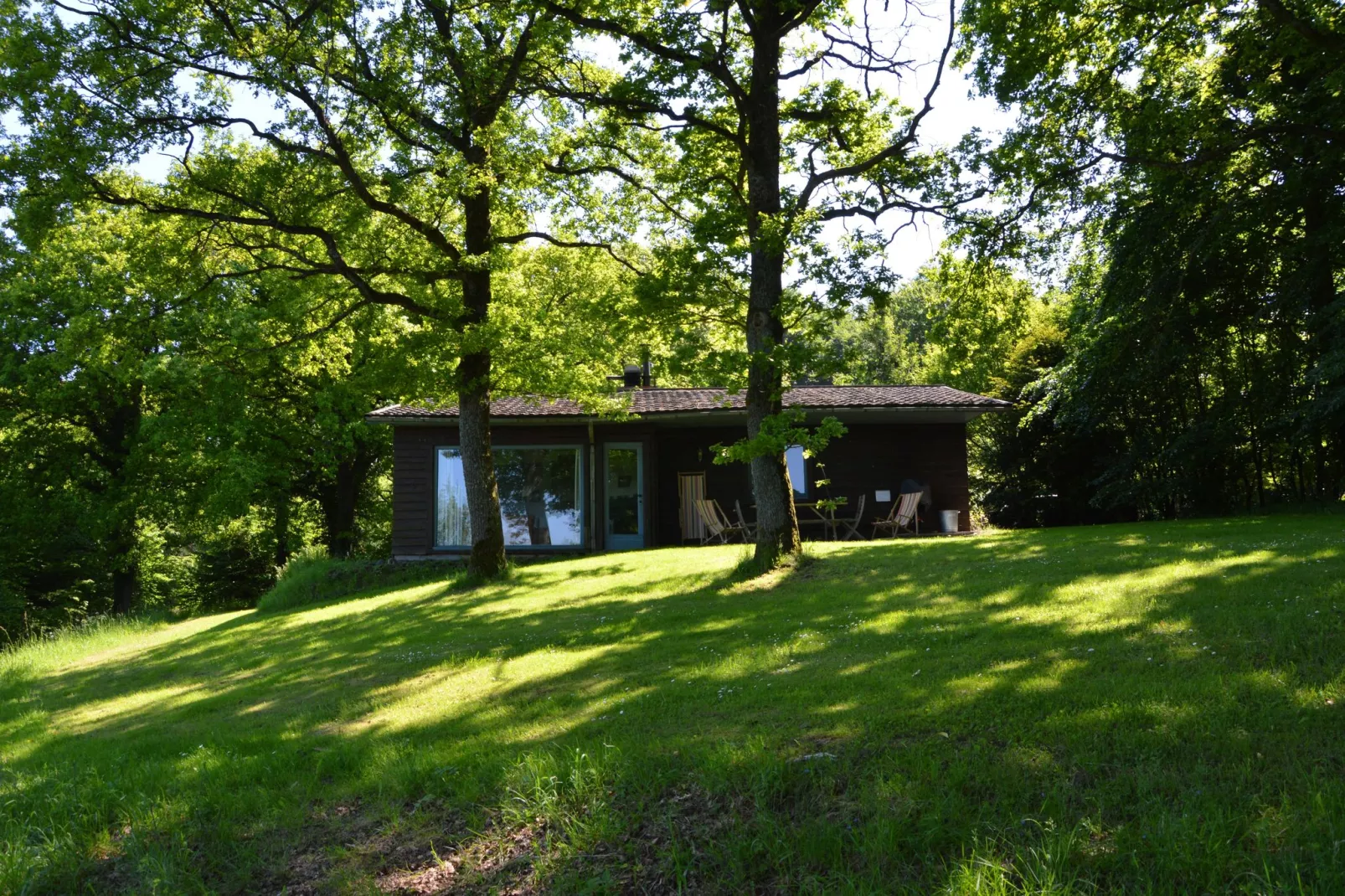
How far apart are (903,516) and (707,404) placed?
457 cm

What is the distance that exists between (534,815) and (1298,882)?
2.92 m

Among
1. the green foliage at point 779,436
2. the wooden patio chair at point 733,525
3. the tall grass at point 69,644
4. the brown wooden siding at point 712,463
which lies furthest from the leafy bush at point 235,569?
the green foliage at point 779,436

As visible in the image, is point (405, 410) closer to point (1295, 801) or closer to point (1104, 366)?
point (1104, 366)

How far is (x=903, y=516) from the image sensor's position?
18266 mm

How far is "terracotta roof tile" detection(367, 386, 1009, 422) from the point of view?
18359 millimetres

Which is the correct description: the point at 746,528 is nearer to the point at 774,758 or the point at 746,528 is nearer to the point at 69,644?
the point at 69,644

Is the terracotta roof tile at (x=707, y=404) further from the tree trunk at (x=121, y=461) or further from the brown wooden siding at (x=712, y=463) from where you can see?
the tree trunk at (x=121, y=461)

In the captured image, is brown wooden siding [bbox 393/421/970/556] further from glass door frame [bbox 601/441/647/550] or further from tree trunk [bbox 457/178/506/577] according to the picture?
tree trunk [bbox 457/178/506/577]

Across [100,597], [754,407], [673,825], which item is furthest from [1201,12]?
[100,597]

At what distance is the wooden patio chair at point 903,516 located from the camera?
1817 cm

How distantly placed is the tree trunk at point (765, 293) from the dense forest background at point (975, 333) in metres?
0.44

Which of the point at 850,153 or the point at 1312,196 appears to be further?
the point at 1312,196

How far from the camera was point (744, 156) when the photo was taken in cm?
1160

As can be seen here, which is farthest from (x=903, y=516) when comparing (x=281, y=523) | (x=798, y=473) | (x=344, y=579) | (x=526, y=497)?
(x=281, y=523)
